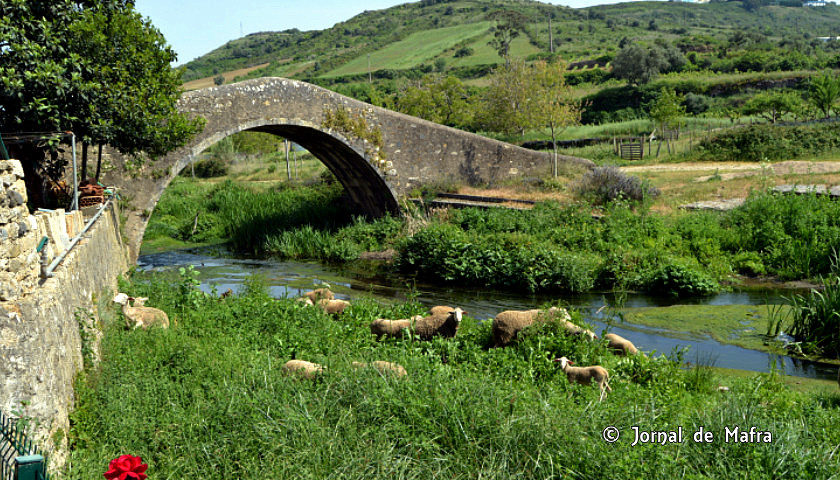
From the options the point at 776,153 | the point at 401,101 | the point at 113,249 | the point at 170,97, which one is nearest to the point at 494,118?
the point at 401,101

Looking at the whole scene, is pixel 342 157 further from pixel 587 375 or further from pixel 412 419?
pixel 412 419

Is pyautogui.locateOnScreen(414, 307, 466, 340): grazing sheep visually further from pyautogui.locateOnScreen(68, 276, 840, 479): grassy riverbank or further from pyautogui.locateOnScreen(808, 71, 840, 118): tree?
pyautogui.locateOnScreen(808, 71, 840, 118): tree

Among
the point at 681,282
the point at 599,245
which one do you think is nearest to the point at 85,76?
the point at 599,245

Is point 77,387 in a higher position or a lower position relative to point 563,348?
higher

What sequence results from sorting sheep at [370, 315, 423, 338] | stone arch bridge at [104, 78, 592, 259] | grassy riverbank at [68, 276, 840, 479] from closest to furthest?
grassy riverbank at [68, 276, 840, 479] → sheep at [370, 315, 423, 338] → stone arch bridge at [104, 78, 592, 259]

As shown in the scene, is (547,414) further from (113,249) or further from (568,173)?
(568,173)

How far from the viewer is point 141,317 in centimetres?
770

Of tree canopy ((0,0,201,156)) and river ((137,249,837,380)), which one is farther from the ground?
tree canopy ((0,0,201,156))

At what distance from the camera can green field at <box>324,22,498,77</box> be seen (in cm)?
9481

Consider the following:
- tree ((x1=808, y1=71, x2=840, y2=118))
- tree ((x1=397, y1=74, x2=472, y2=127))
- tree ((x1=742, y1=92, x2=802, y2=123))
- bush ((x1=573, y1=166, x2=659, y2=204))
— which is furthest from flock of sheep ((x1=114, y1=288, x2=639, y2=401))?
tree ((x1=742, y1=92, x2=802, y2=123))

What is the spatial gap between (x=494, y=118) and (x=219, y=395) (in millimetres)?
24290

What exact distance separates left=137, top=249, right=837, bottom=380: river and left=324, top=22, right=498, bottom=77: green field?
77.1 metres

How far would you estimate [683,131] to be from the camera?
34.8 m

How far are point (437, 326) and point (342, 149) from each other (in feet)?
36.1
